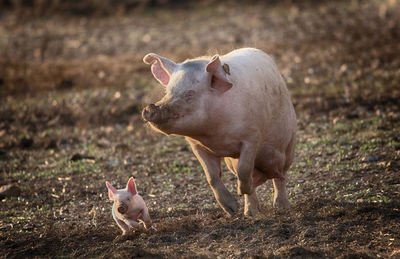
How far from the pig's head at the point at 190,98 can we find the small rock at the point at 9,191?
3390 millimetres

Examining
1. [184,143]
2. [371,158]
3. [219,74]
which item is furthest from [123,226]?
[184,143]

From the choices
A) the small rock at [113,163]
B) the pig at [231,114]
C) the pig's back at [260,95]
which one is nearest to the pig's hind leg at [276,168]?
the pig at [231,114]

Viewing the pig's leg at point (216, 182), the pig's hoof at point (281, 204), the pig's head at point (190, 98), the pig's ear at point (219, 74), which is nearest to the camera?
the pig's head at point (190, 98)

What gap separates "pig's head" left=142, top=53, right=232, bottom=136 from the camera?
18.3 ft

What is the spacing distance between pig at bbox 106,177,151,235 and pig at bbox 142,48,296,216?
785mm

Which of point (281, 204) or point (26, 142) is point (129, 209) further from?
point (26, 142)

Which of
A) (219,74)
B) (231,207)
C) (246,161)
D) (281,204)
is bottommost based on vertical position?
(281,204)

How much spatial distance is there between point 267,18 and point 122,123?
877 centimetres

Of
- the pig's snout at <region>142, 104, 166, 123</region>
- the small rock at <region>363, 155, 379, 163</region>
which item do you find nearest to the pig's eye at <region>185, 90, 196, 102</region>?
the pig's snout at <region>142, 104, 166, 123</region>

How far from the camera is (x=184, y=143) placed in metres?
10.3

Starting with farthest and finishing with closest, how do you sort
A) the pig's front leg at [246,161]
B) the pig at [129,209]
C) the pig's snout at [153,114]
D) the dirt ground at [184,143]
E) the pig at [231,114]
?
1. the pig at [129,209]
2. the pig's front leg at [246,161]
3. the dirt ground at [184,143]
4. the pig at [231,114]
5. the pig's snout at [153,114]

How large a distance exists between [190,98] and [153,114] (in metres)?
0.46

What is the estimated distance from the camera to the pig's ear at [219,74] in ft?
19.2

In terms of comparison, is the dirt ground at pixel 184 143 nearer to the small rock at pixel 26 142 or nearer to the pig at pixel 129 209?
the small rock at pixel 26 142
